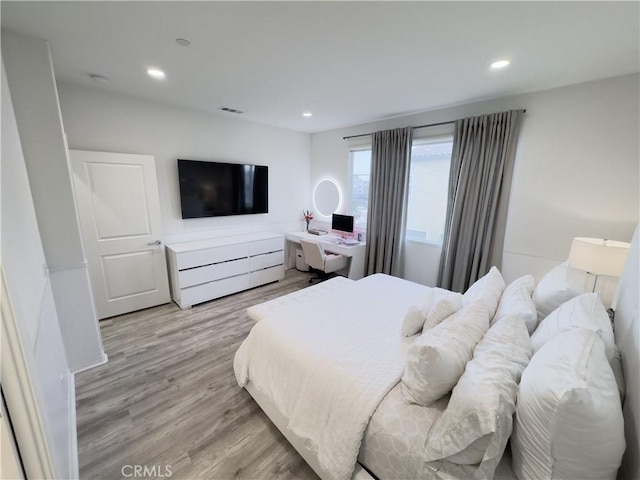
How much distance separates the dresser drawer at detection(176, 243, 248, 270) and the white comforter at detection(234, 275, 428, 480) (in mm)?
1667

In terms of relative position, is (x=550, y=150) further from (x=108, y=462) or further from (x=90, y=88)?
(x=90, y=88)

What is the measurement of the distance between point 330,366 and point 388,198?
8.59 ft

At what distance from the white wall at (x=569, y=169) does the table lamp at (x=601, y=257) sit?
1.81 feet

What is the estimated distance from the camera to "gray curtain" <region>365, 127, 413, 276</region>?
335 cm

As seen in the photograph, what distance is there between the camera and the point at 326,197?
4.60 m

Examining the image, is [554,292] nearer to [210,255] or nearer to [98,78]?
[210,255]

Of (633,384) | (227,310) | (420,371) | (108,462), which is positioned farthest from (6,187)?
(633,384)

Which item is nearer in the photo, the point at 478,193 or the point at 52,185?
the point at 52,185

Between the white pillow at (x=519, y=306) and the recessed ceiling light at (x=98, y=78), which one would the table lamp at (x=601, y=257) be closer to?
the white pillow at (x=519, y=306)

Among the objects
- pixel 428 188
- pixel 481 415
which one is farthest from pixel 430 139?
pixel 481 415

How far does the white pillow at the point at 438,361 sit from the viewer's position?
1106mm

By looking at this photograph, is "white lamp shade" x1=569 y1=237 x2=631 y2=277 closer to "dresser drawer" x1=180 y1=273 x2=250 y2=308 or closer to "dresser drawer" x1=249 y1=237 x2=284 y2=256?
"dresser drawer" x1=249 y1=237 x2=284 y2=256

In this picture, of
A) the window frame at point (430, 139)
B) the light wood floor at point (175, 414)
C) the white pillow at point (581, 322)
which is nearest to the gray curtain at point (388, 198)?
the window frame at point (430, 139)

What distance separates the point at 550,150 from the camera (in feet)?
7.91
